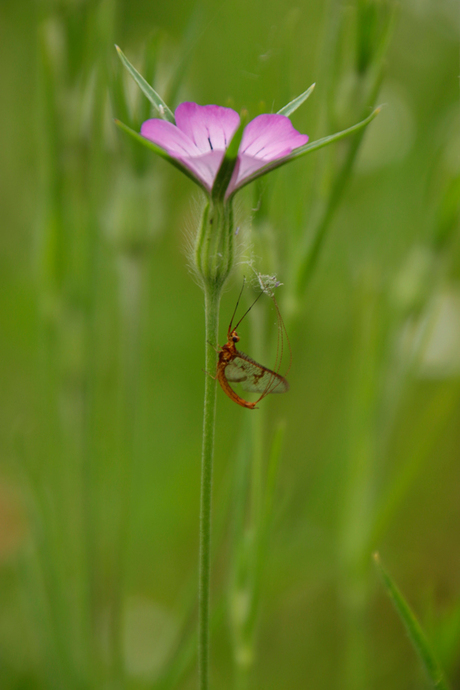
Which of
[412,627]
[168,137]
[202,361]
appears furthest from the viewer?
[202,361]

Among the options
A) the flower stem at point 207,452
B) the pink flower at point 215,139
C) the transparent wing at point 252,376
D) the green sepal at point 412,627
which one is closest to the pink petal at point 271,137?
the pink flower at point 215,139

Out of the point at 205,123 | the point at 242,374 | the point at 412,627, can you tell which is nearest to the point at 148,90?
the point at 205,123

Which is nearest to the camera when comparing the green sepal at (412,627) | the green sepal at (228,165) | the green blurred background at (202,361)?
the green sepal at (228,165)

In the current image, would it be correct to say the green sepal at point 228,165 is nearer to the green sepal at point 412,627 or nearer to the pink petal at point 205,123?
the pink petal at point 205,123

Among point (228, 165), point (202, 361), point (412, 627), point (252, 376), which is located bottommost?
point (412, 627)

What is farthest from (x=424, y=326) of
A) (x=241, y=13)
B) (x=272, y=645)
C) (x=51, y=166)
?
(x=241, y=13)

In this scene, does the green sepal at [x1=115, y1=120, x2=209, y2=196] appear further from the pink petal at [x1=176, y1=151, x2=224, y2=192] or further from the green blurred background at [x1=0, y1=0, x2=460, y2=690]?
the green blurred background at [x1=0, y1=0, x2=460, y2=690]

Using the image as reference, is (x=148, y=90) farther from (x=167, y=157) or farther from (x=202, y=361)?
(x=202, y=361)
